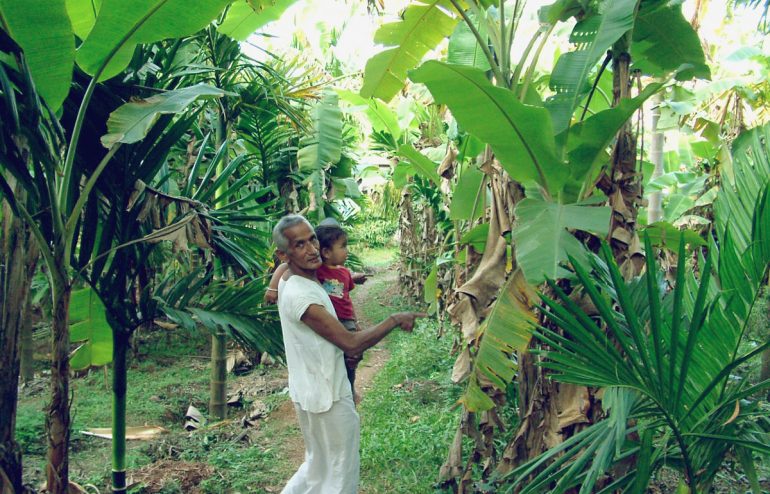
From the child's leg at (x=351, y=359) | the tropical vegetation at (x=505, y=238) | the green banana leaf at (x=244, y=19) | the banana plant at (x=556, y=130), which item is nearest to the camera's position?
the tropical vegetation at (x=505, y=238)

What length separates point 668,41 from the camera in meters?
3.32

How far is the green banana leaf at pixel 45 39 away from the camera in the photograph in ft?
7.98

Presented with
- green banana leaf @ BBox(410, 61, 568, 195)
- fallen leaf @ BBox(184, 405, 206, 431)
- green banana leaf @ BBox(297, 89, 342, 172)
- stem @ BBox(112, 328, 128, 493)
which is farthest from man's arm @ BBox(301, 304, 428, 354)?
green banana leaf @ BBox(297, 89, 342, 172)

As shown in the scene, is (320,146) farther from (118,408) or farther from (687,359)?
(687,359)

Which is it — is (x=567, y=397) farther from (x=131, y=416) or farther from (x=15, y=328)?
(x=131, y=416)

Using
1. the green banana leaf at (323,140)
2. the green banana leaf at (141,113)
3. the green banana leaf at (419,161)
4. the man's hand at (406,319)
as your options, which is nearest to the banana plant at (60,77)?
the green banana leaf at (141,113)

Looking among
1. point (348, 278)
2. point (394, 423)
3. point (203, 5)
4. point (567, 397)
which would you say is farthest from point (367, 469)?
point (203, 5)

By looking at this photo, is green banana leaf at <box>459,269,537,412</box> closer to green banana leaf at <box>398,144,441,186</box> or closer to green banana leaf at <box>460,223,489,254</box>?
green banana leaf at <box>460,223,489,254</box>

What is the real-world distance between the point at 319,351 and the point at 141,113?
1.40 metres

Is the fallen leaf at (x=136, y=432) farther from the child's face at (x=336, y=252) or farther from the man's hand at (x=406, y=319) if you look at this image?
the man's hand at (x=406, y=319)

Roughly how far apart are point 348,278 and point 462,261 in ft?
3.17

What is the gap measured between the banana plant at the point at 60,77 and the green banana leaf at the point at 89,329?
956 millimetres

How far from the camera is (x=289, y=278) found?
300 cm

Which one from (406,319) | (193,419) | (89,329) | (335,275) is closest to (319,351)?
(406,319)
